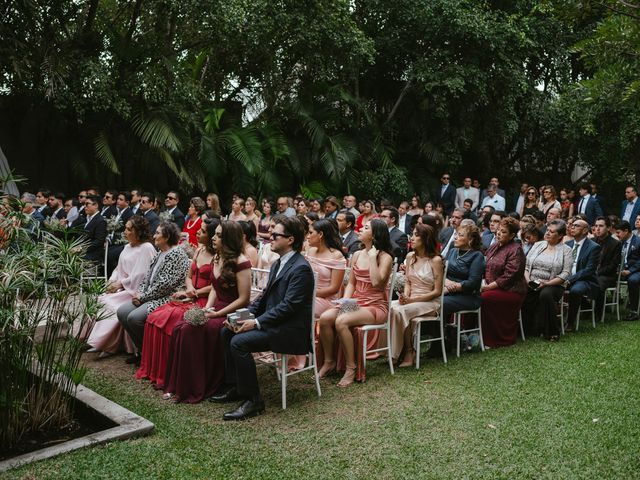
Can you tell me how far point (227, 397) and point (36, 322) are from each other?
1.88 meters

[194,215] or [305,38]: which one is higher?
[305,38]

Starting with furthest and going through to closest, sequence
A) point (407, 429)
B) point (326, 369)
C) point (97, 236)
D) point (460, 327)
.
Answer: point (97, 236), point (460, 327), point (326, 369), point (407, 429)

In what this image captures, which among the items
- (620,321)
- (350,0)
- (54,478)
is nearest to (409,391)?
(54,478)

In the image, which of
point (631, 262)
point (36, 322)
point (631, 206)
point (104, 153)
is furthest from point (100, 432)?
Answer: point (631, 206)


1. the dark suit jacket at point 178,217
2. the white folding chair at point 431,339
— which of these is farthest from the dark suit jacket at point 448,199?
the white folding chair at point 431,339

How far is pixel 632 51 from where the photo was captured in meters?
3.13

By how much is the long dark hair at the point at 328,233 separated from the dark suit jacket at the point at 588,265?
350cm

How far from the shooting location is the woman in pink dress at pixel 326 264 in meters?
6.67

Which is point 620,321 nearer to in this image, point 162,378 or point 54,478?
point 162,378

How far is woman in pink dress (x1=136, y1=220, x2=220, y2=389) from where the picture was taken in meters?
6.02

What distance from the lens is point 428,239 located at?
6719mm

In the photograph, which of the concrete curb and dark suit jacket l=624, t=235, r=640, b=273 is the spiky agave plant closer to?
the concrete curb

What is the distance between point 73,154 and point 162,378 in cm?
919

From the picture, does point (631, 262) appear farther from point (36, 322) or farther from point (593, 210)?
point (36, 322)
